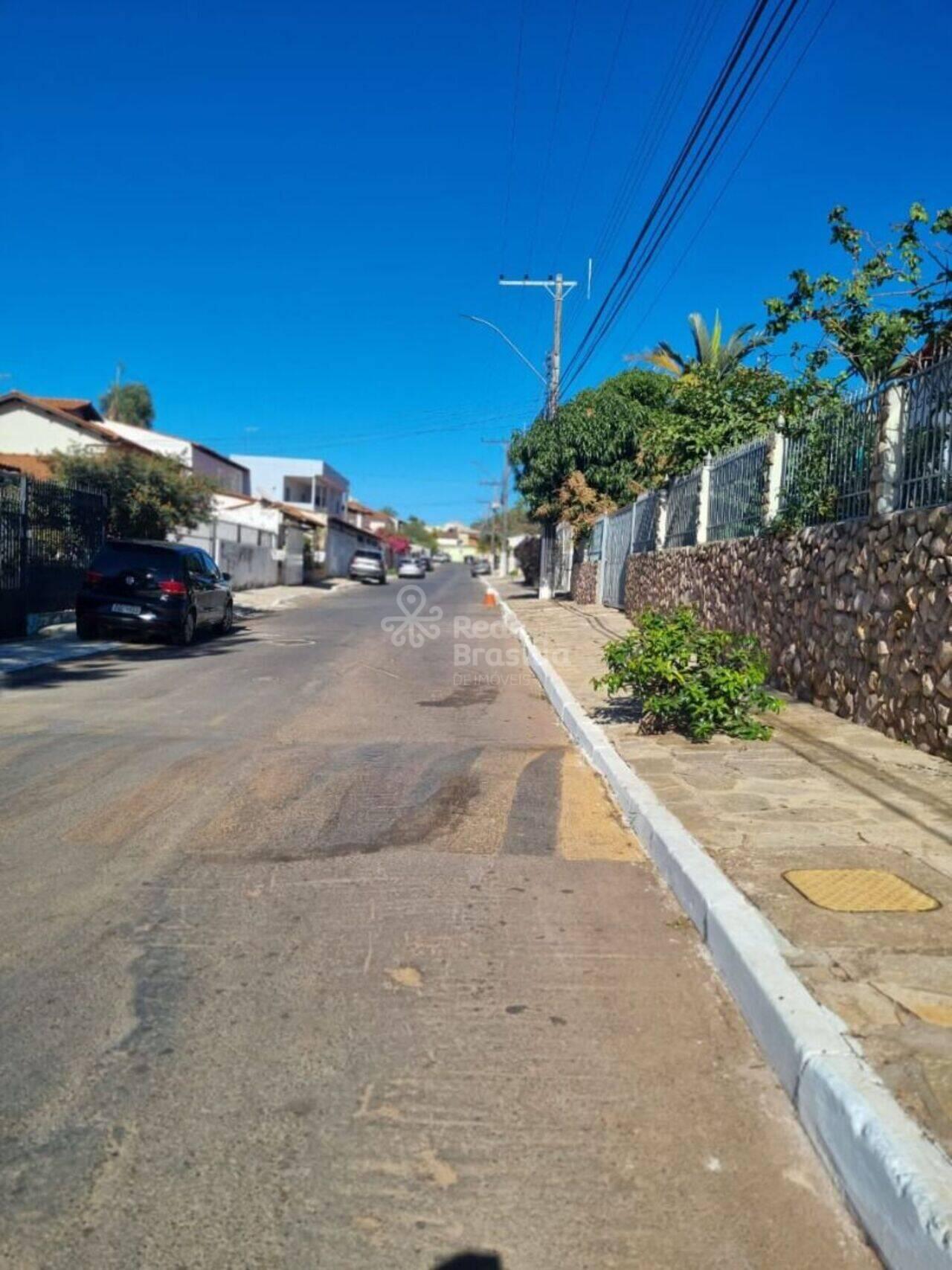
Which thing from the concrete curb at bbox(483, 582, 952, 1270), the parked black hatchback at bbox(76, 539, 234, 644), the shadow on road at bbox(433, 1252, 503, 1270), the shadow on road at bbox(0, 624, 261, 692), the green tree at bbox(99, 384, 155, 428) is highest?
the green tree at bbox(99, 384, 155, 428)

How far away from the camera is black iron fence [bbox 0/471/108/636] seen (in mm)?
15695

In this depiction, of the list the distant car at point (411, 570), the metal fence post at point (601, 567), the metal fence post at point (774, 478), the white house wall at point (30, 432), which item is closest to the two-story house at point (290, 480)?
the distant car at point (411, 570)

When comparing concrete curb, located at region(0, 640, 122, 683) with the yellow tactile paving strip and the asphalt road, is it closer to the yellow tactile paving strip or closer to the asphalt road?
the asphalt road

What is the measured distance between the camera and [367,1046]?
11.1 feet

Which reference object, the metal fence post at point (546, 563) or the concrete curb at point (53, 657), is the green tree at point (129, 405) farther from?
the concrete curb at point (53, 657)

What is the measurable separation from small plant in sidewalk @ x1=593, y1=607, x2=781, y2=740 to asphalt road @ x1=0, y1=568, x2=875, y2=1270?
143cm

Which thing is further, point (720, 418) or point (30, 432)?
point (30, 432)

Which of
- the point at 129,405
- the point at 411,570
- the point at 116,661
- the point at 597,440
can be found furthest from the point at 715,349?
the point at 129,405

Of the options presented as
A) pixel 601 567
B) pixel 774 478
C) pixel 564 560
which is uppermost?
pixel 774 478

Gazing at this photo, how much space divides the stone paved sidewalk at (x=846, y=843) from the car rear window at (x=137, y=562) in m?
8.65

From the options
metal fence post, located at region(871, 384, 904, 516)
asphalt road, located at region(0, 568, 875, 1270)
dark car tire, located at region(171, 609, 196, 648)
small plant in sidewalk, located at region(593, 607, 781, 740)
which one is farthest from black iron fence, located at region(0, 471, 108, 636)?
metal fence post, located at region(871, 384, 904, 516)

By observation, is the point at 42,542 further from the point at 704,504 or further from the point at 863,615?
the point at 863,615

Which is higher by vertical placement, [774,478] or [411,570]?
[774,478]

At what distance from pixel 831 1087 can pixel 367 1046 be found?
1.47 metres
